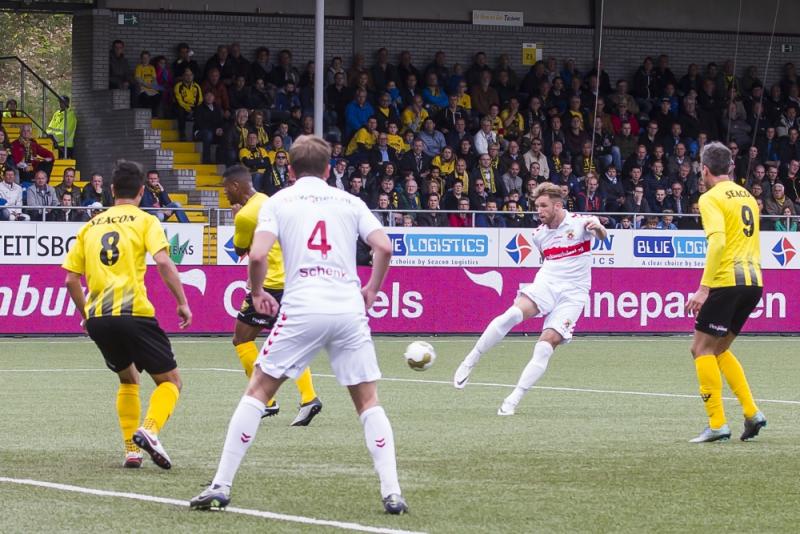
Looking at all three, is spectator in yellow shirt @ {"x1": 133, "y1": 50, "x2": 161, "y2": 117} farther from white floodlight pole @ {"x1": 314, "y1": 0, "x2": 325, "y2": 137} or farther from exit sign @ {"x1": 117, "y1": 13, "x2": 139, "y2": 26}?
white floodlight pole @ {"x1": 314, "y1": 0, "x2": 325, "y2": 137}

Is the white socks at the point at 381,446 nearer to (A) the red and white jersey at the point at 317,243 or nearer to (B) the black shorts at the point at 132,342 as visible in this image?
(A) the red and white jersey at the point at 317,243

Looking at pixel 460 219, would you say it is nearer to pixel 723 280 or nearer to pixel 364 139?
pixel 364 139

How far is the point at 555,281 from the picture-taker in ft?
45.2

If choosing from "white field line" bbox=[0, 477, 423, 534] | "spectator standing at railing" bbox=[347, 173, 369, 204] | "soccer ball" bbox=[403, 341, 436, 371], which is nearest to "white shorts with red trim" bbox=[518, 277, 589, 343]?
"soccer ball" bbox=[403, 341, 436, 371]

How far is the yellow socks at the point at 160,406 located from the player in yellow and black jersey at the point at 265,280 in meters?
2.27

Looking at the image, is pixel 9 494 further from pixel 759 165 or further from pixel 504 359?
pixel 759 165

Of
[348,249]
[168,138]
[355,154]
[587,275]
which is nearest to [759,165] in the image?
[355,154]

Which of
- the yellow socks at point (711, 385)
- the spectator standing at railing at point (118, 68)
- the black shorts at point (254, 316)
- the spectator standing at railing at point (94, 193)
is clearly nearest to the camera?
the yellow socks at point (711, 385)

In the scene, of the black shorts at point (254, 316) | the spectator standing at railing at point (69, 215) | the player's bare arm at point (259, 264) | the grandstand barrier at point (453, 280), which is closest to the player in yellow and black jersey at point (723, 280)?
the black shorts at point (254, 316)

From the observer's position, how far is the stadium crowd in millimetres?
26984

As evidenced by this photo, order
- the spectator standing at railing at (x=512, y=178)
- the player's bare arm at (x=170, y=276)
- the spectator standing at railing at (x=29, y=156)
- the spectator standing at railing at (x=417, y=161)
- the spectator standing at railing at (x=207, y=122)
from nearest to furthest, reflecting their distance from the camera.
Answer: the player's bare arm at (x=170, y=276), the spectator standing at railing at (x=29, y=156), the spectator standing at railing at (x=417, y=161), the spectator standing at railing at (x=512, y=178), the spectator standing at railing at (x=207, y=122)

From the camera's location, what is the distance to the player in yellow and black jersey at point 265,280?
38.0 feet

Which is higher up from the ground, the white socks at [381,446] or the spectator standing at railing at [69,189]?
the white socks at [381,446]

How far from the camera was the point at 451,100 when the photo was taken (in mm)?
30766
